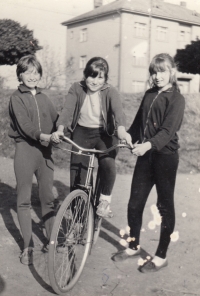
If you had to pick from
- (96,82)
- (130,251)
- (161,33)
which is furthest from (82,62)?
(130,251)

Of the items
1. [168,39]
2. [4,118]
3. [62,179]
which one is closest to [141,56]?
[168,39]

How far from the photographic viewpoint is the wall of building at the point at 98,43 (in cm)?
2209

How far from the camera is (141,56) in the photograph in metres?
26.4

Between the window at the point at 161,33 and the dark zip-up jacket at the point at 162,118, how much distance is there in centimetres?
1812

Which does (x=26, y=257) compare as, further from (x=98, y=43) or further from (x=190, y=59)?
(x=98, y=43)

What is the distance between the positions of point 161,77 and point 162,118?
1.05 feet

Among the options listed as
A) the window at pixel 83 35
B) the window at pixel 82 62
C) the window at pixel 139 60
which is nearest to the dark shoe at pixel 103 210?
the window at pixel 139 60

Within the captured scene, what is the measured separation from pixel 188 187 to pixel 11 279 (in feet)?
13.3

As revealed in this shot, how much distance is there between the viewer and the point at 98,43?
947 inches

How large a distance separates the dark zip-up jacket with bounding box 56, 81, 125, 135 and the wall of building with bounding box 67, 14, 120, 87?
1756 centimetres

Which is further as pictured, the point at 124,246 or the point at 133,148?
the point at 124,246

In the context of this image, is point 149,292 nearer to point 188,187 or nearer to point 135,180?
point 135,180

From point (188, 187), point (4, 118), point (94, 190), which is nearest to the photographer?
point (94, 190)

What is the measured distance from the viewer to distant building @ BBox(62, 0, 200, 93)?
19078mm
